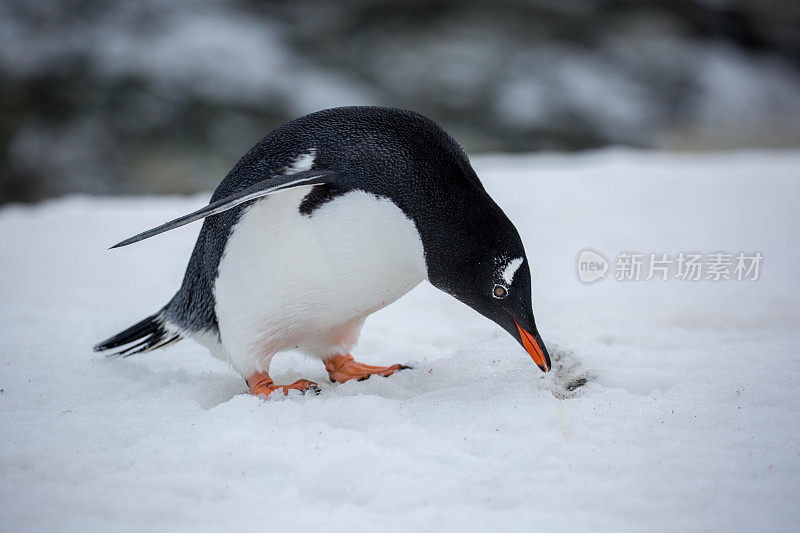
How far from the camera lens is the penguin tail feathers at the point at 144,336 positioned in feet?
6.40

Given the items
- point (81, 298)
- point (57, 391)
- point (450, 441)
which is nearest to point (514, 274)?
point (450, 441)

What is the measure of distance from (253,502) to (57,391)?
79cm

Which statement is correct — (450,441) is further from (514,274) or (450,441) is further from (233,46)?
(233,46)

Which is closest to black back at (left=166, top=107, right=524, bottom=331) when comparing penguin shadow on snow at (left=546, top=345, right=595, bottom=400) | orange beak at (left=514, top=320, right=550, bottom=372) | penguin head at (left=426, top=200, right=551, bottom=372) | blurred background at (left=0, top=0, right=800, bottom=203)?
penguin head at (left=426, top=200, right=551, bottom=372)

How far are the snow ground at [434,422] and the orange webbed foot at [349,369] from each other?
0.04 meters

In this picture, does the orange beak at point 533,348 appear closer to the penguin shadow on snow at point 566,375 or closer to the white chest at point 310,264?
the penguin shadow on snow at point 566,375

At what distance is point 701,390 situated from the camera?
1.60 meters

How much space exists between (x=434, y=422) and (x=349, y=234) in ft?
1.33

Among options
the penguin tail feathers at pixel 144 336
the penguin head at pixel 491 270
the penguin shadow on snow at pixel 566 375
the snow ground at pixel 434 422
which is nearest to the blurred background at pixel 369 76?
the snow ground at pixel 434 422

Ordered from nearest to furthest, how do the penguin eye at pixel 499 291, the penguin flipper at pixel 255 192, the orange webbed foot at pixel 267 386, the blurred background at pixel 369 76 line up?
the penguin flipper at pixel 255 192 → the penguin eye at pixel 499 291 → the orange webbed foot at pixel 267 386 → the blurred background at pixel 369 76

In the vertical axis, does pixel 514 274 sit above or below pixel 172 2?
below

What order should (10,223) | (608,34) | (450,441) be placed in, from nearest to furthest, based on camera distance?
1. (450,441)
2. (10,223)
3. (608,34)

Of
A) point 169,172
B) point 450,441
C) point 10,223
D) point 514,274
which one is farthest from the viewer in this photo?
point 169,172

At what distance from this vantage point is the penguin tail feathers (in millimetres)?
1951
